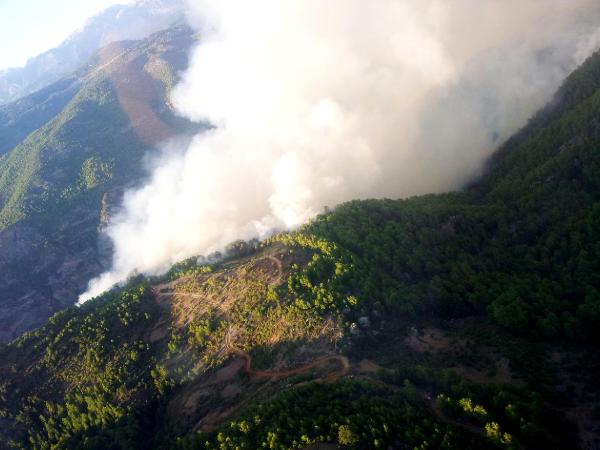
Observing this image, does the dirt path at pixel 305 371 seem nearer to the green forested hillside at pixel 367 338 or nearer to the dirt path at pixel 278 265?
the green forested hillside at pixel 367 338

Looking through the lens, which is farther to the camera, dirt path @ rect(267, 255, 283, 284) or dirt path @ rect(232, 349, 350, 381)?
dirt path @ rect(267, 255, 283, 284)

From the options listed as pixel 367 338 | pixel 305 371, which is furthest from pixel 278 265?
pixel 305 371

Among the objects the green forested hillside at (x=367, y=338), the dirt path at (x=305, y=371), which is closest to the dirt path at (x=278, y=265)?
the green forested hillside at (x=367, y=338)

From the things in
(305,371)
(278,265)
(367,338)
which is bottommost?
(305,371)

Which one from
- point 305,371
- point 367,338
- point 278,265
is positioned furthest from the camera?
point 278,265

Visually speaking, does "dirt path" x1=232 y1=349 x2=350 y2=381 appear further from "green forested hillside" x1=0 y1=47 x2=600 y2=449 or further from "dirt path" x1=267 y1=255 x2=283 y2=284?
"dirt path" x1=267 y1=255 x2=283 y2=284

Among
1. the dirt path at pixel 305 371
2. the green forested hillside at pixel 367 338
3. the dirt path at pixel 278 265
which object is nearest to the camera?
the green forested hillside at pixel 367 338

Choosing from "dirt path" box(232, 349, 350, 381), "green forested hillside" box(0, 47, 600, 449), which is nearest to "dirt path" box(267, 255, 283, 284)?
"green forested hillside" box(0, 47, 600, 449)

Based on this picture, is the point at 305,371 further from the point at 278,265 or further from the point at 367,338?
the point at 278,265

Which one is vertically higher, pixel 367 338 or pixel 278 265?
pixel 278 265
